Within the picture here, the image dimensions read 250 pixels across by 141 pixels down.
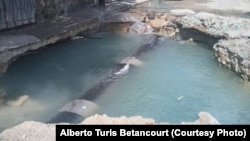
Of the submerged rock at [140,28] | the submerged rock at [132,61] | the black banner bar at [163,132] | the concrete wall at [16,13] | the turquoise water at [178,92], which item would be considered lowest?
the turquoise water at [178,92]

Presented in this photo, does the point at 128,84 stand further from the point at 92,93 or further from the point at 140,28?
the point at 140,28

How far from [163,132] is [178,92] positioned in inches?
276

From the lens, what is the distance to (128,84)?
14414 millimetres

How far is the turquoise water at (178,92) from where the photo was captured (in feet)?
39.9

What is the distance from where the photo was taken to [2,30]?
1745 centimetres

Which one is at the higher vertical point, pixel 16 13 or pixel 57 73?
pixel 16 13

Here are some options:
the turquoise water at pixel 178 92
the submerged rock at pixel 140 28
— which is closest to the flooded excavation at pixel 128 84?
the turquoise water at pixel 178 92

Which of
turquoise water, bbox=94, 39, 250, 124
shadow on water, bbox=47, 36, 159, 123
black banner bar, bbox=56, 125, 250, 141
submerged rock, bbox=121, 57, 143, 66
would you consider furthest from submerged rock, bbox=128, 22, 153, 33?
black banner bar, bbox=56, 125, 250, 141

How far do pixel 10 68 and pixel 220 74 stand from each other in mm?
9213

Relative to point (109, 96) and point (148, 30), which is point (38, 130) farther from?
point (148, 30)

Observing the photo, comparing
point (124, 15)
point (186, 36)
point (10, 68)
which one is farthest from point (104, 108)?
point (124, 15)

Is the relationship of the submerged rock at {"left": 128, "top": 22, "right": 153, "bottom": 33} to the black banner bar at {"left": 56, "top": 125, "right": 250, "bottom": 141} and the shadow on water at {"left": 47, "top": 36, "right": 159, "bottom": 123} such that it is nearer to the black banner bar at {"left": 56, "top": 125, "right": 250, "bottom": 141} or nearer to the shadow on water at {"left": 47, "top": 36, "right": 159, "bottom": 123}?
the shadow on water at {"left": 47, "top": 36, "right": 159, "bottom": 123}

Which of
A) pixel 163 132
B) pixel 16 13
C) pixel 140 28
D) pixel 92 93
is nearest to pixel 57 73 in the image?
pixel 92 93

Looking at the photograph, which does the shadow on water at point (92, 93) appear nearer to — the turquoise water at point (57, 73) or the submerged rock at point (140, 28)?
the turquoise water at point (57, 73)
